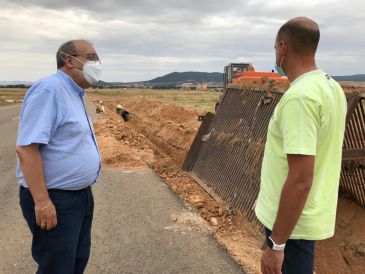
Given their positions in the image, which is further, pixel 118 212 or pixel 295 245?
pixel 118 212

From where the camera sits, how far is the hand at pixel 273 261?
2.32 metres

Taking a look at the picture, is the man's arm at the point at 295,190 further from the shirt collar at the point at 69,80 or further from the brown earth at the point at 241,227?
the brown earth at the point at 241,227

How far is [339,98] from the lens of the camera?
2332mm

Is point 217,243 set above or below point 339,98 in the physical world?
below

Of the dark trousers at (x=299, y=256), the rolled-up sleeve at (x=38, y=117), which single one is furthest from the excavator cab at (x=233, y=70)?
the dark trousers at (x=299, y=256)

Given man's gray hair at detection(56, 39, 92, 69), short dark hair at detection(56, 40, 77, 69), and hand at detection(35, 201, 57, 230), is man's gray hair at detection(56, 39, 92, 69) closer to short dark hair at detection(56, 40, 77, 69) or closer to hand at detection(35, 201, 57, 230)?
short dark hair at detection(56, 40, 77, 69)

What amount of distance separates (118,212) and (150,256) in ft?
5.48

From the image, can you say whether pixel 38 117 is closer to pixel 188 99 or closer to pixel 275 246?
pixel 275 246

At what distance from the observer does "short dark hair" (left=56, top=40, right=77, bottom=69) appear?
305cm

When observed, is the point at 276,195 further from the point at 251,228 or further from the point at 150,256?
the point at 251,228

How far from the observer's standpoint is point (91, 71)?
10.3 ft

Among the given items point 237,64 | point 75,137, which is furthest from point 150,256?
point 237,64

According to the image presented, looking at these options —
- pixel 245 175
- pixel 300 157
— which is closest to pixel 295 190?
pixel 300 157

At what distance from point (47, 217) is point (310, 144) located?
169 centimetres
